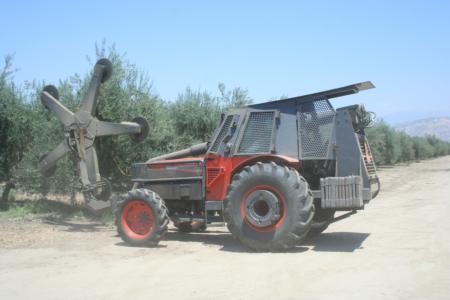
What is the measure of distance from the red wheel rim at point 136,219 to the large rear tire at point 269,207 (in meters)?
1.55

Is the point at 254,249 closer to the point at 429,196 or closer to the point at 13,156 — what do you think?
the point at 13,156

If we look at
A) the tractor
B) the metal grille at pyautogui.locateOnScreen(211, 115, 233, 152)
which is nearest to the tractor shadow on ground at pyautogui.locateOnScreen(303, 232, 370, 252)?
the tractor

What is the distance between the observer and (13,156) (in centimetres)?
1566

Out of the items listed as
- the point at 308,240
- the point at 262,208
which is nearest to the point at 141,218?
the point at 262,208

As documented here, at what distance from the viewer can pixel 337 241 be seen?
9523 mm

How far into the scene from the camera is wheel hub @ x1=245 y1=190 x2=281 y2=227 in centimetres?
843

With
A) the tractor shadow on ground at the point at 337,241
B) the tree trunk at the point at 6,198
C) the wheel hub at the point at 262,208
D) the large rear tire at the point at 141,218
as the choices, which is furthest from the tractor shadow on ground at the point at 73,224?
the tractor shadow on ground at the point at 337,241

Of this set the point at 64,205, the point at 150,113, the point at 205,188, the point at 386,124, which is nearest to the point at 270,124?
the point at 205,188

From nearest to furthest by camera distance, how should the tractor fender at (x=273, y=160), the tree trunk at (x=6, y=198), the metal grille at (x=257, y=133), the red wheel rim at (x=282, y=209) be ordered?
the red wheel rim at (x=282, y=209)
the tractor fender at (x=273, y=160)
the metal grille at (x=257, y=133)
the tree trunk at (x=6, y=198)

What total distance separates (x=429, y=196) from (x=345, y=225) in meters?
7.77

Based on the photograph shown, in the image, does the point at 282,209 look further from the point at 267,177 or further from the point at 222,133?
the point at 222,133

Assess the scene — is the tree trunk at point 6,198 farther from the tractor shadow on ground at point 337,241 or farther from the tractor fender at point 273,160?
the tractor shadow on ground at point 337,241

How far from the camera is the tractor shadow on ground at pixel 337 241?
871 centimetres

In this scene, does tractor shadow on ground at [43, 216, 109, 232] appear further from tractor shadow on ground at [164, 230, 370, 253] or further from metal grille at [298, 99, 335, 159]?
metal grille at [298, 99, 335, 159]
